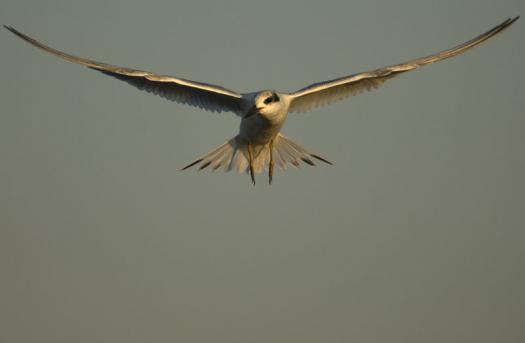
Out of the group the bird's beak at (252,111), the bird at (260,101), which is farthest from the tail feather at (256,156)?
the bird's beak at (252,111)

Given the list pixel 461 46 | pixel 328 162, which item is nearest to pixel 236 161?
pixel 328 162

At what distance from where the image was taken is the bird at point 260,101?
21609 mm

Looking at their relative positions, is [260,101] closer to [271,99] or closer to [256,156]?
[271,99]

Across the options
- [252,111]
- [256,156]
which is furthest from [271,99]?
[256,156]

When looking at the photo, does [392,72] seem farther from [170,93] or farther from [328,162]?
[170,93]

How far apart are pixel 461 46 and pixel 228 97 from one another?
4761 mm

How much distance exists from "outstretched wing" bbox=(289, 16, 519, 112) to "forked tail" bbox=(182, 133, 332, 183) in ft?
2.65

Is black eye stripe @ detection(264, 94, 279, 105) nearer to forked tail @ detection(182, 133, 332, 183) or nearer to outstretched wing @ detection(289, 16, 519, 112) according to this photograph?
outstretched wing @ detection(289, 16, 519, 112)

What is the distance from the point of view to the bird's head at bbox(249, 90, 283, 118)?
69.5 ft

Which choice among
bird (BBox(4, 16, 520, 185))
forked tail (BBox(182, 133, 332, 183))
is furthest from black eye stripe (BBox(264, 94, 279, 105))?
forked tail (BBox(182, 133, 332, 183))

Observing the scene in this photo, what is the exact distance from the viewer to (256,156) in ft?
75.8

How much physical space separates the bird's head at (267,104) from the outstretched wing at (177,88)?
933 mm

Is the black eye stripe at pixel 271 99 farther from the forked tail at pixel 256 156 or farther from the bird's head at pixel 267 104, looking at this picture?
the forked tail at pixel 256 156

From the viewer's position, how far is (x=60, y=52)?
20.8m
